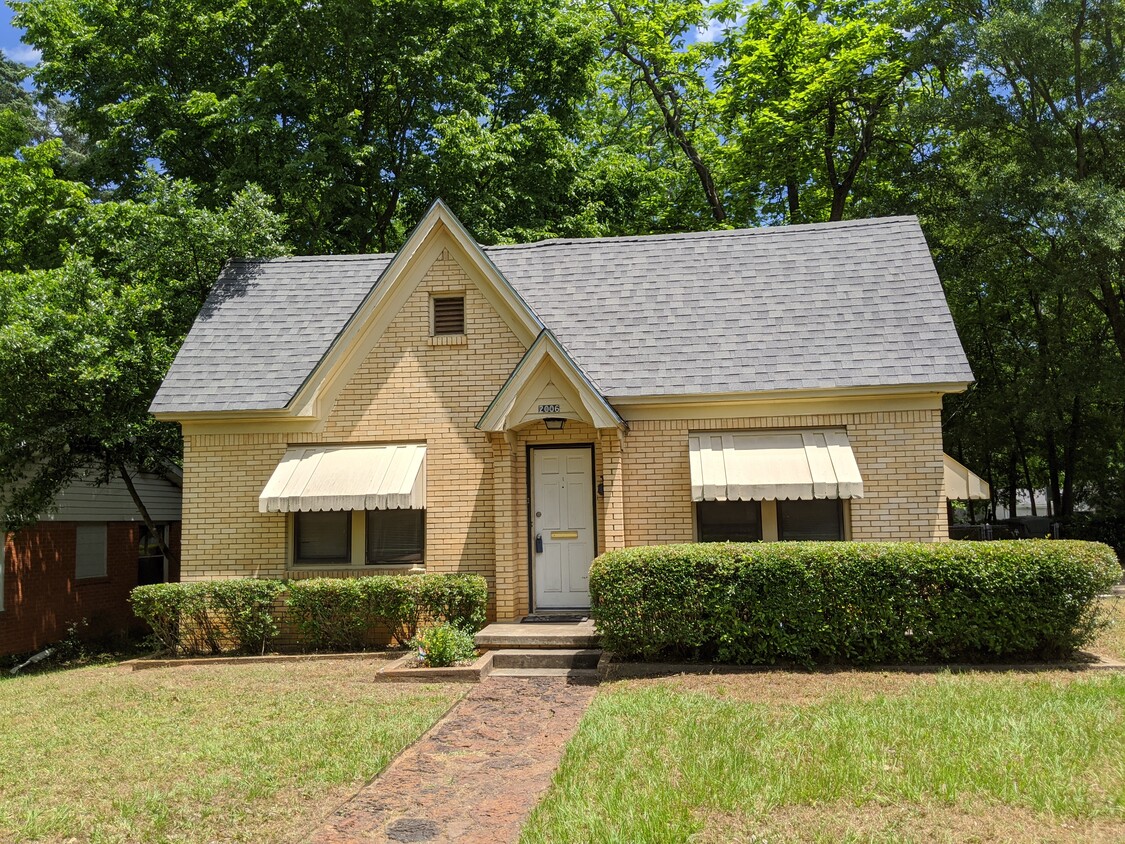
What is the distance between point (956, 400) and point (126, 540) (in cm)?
2612

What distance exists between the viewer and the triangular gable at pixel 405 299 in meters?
12.9

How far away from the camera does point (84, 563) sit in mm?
19047

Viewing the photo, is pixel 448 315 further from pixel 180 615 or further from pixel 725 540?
pixel 180 615

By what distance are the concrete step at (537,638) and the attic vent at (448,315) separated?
15.5 feet

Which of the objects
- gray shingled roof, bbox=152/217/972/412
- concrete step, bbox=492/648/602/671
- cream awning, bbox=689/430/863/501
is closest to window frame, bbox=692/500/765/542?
cream awning, bbox=689/430/863/501

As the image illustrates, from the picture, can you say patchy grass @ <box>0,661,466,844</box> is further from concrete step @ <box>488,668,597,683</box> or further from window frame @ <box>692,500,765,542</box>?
window frame @ <box>692,500,765,542</box>

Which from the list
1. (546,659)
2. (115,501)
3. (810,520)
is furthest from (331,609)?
(115,501)

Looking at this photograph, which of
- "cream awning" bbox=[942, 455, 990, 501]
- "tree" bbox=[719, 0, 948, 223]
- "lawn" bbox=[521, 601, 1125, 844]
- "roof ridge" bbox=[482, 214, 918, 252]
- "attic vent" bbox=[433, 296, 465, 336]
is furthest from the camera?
"tree" bbox=[719, 0, 948, 223]

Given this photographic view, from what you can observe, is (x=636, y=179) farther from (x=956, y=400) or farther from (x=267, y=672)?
(x=267, y=672)

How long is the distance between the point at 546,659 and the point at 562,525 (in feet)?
8.53

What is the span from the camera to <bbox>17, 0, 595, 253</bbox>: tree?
70.6ft

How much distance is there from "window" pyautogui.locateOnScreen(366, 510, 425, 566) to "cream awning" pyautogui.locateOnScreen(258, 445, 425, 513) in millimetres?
549

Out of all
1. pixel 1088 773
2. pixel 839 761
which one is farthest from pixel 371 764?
pixel 1088 773

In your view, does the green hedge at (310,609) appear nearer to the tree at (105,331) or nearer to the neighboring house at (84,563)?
the tree at (105,331)
